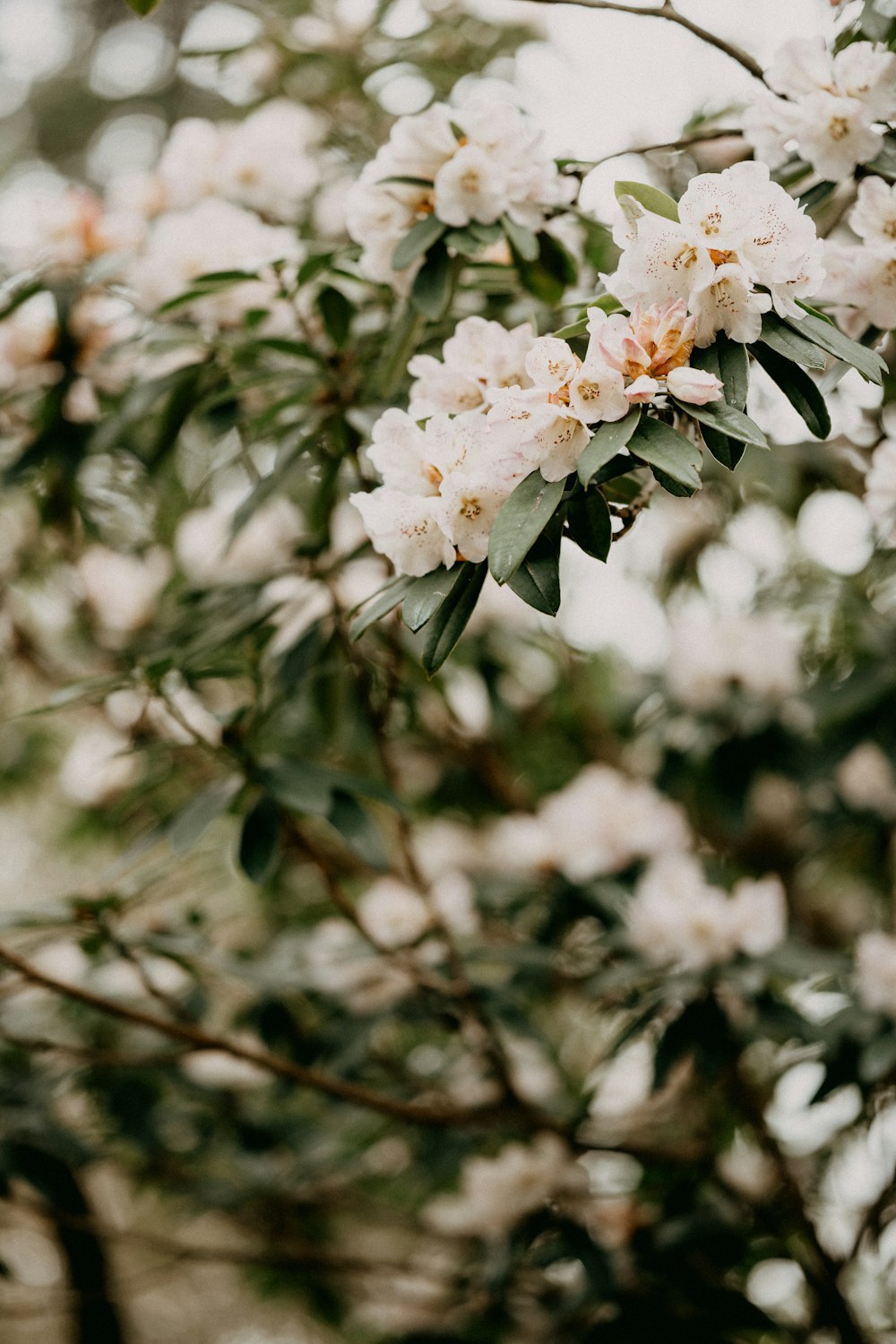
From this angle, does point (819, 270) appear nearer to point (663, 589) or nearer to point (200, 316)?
point (200, 316)

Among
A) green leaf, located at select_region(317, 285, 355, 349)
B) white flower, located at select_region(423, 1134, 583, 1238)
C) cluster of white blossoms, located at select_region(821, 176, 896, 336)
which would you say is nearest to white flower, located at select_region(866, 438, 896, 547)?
cluster of white blossoms, located at select_region(821, 176, 896, 336)

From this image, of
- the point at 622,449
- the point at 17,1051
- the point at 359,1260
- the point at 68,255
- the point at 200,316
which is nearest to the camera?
the point at 622,449

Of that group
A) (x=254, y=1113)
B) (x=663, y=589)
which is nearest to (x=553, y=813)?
(x=663, y=589)

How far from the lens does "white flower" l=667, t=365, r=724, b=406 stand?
2.14 feet

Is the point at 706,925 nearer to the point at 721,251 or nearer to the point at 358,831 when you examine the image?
the point at 358,831

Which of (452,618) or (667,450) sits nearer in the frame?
(667,450)

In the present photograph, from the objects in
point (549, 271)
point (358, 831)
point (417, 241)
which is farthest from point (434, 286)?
point (358, 831)

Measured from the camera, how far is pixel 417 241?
3.14 feet

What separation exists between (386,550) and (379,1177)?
1790 mm

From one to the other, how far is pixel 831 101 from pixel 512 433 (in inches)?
18.0

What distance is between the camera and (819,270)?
2.39 feet

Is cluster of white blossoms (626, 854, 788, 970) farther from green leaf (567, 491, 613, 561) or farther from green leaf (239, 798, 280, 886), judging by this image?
green leaf (567, 491, 613, 561)

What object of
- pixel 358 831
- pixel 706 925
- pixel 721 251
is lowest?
pixel 706 925

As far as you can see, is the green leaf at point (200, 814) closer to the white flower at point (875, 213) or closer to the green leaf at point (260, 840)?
the green leaf at point (260, 840)
